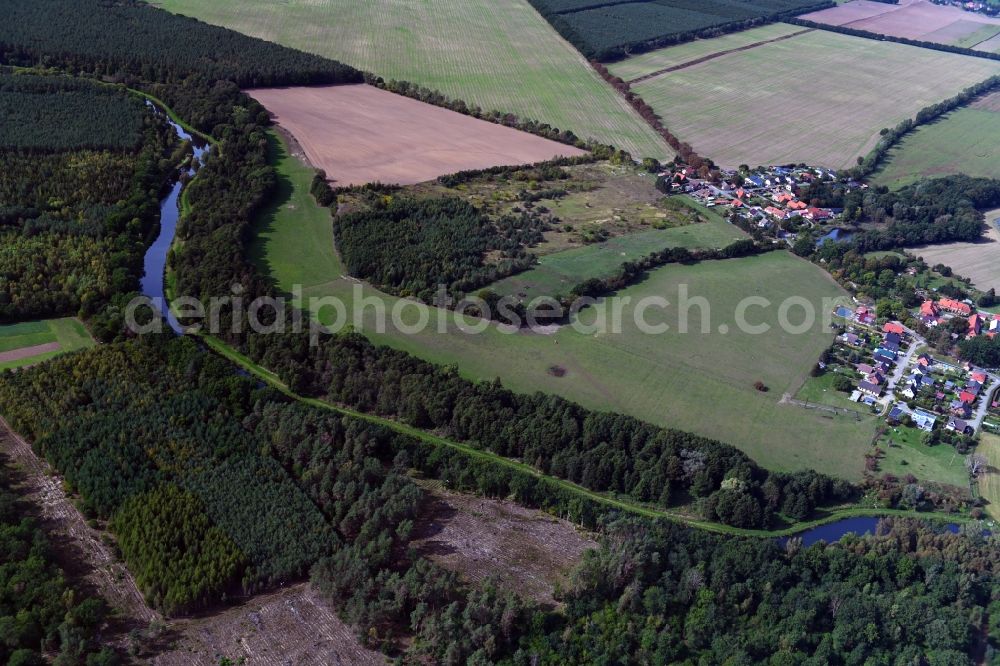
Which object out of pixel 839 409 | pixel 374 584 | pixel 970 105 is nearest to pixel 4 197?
pixel 374 584

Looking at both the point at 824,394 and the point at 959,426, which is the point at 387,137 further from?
the point at 959,426

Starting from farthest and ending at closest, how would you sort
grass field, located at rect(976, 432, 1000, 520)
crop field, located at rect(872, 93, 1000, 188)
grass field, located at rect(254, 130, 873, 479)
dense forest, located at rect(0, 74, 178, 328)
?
crop field, located at rect(872, 93, 1000, 188), dense forest, located at rect(0, 74, 178, 328), grass field, located at rect(254, 130, 873, 479), grass field, located at rect(976, 432, 1000, 520)

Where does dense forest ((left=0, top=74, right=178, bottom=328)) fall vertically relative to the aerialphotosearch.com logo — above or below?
above

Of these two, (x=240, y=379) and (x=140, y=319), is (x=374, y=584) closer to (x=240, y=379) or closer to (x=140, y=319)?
(x=240, y=379)

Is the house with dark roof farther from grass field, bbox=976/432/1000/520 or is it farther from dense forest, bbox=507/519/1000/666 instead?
dense forest, bbox=507/519/1000/666

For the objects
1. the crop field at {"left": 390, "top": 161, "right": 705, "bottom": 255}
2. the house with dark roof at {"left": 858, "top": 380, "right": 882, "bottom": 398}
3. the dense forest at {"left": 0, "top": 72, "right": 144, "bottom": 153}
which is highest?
the dense forest at {"left": 0, "top": 72, "right": 144, "bottom": 153}

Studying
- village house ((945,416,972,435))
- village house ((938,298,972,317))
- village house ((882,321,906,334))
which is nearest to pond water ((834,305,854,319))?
village house ((882,321,906,334))
